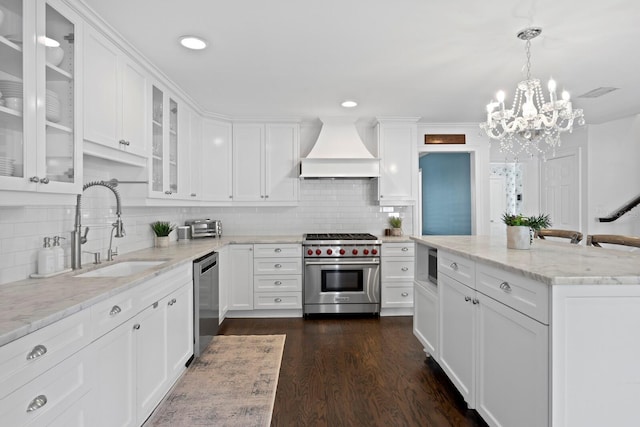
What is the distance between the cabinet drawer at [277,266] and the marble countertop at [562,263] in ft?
6.64

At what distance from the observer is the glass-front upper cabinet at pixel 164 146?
9.50 feet

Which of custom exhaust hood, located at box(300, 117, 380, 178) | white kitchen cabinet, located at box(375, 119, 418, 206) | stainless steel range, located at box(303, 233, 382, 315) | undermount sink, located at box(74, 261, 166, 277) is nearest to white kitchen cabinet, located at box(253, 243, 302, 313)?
stainless steel range, located at box(303, 233, 382, 315)

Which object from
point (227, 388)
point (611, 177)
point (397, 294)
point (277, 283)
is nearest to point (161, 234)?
point (277, 283)

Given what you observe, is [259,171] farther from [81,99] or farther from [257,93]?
[81,99]

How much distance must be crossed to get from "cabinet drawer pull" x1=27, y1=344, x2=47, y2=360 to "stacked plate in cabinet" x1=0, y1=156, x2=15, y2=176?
715mm

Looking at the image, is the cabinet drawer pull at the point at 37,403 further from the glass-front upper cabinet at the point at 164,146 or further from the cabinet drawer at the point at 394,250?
the cabinet drawer at the point at 394,250

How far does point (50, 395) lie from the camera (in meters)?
A: 1.21

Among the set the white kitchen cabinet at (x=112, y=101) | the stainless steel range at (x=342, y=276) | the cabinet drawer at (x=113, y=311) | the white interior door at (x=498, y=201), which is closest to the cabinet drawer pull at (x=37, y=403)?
the cabinet drawer at (x=113, y=311)

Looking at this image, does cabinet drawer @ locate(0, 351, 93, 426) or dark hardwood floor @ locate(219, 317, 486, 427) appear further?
dark hardwood floor @ locate(219, 317, 486, 427)

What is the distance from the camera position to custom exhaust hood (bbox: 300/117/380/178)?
429cm

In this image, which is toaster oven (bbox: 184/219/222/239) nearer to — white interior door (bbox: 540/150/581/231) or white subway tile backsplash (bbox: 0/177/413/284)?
white subway tile backsplash (bbox: 0/177/413/284)

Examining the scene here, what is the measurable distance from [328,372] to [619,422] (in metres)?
1.80

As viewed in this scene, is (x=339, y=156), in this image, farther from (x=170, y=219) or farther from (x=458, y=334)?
(x=458, y=334)

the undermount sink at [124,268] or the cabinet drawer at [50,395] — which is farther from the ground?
the undermount sink at [124,268]
